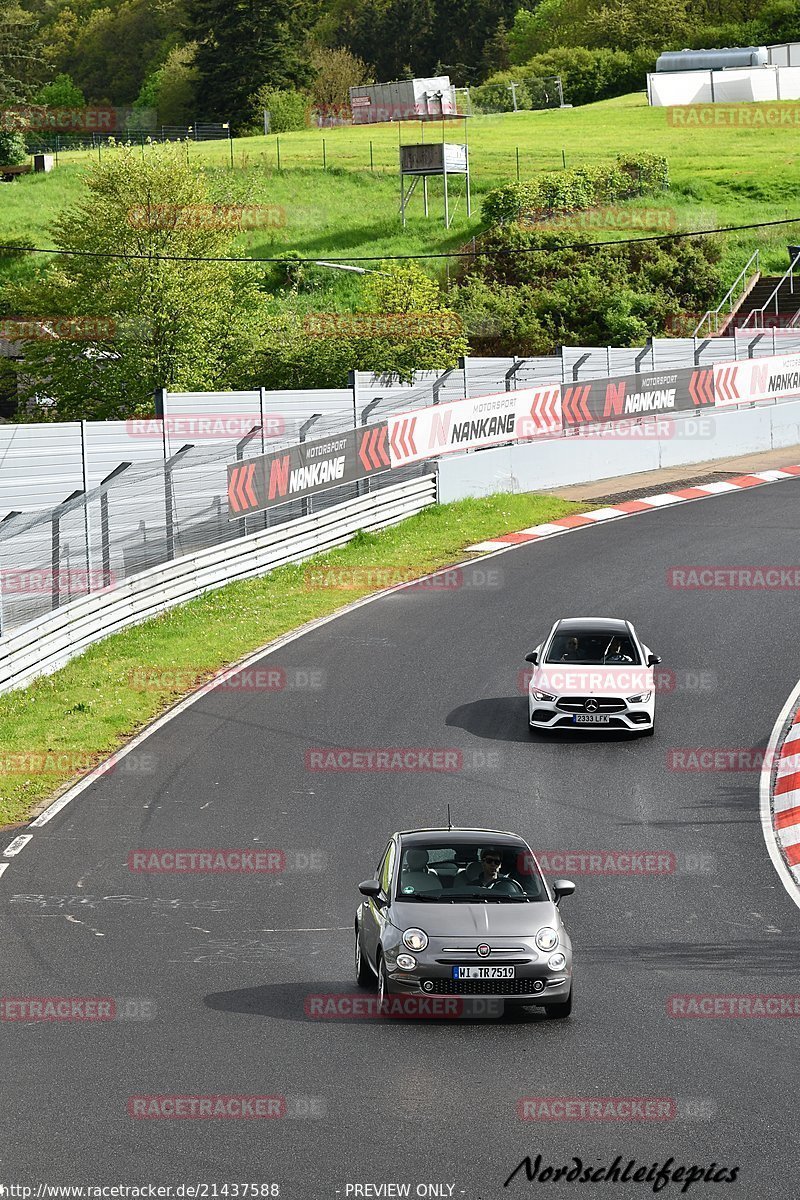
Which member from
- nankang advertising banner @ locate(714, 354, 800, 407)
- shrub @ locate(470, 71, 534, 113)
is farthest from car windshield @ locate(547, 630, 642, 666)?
shrub @ locate(470, 71, 534, 113)

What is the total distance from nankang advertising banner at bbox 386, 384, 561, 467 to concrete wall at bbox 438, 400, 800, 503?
41 cm

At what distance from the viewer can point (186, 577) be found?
1094 inches

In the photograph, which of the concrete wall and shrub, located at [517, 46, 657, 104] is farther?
shrub, located at [517, 46, 657, 104]

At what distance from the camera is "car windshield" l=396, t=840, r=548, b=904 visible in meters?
12.0

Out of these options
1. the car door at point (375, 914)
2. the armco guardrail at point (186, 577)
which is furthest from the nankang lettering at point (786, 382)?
the car door at point (375, 914)

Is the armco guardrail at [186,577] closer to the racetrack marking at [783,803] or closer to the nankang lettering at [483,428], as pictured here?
the nankang lettering at [483,428]

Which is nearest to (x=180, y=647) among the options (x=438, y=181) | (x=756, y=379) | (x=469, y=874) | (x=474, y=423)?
(x=474, y=423)

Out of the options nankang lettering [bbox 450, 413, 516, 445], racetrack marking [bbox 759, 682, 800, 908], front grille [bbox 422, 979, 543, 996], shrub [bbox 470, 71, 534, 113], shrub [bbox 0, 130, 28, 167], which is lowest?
racetrack marking [bbox 759, 682, 800, 908]

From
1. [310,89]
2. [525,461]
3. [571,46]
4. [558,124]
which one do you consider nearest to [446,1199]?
[525,461]

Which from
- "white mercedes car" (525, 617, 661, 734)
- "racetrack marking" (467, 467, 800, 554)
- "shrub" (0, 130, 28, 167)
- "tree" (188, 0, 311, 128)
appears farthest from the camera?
"tree" (188, 0, 311, 128)

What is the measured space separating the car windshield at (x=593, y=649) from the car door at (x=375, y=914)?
880cm

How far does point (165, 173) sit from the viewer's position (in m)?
47.8

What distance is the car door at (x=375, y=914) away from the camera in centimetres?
1182

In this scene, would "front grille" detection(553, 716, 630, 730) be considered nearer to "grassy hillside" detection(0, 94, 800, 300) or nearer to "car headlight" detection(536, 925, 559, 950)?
"car headlight" detection(536, 925, 559, 950)
